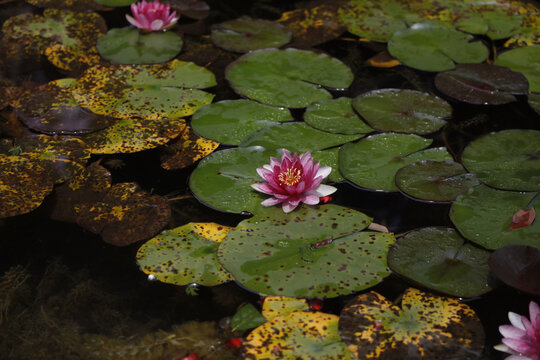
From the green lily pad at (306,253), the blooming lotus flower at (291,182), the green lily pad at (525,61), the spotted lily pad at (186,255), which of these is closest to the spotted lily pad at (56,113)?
the spotted lily pad at (186,255)

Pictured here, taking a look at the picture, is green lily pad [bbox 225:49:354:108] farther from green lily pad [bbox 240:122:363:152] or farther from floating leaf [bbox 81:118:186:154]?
floating leaf [bbox 81:118:186:154]

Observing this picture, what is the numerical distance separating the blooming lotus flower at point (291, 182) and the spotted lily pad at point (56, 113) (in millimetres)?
1047

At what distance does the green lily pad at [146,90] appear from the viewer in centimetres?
309

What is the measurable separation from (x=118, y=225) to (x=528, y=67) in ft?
8.16

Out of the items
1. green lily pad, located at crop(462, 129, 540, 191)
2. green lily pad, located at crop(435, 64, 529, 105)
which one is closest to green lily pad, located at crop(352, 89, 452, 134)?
green lily pad, located at crop(435, 64, 529, 105)

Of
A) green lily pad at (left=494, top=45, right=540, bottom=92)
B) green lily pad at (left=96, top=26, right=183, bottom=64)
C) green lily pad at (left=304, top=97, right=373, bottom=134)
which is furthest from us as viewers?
green lily pad at (left=96, top=26, right=183, bottom=64)

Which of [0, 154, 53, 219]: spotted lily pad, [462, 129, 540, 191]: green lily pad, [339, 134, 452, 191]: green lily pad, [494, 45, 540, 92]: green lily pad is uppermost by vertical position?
[494, 45, 540, 92]: green lily pad

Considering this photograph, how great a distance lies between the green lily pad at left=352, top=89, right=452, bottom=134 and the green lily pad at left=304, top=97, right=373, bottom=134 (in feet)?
0.14

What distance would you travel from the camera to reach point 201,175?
104 inches

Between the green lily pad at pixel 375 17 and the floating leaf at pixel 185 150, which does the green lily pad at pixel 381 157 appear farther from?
the green lily pad at pixel 375 17

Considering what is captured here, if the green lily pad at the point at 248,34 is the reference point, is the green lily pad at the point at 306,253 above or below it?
below

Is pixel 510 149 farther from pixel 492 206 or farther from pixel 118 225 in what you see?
pixel 118 225

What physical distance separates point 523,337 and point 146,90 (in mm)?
2299

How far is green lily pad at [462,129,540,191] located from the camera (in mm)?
2474
